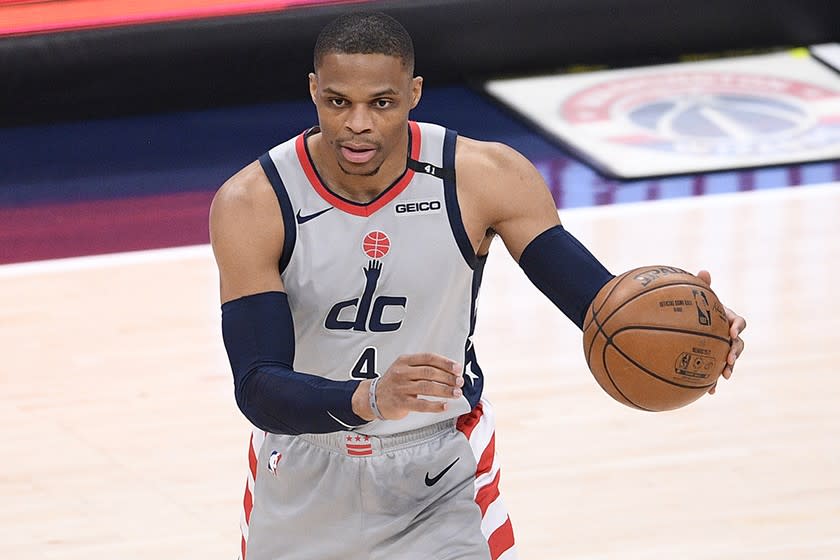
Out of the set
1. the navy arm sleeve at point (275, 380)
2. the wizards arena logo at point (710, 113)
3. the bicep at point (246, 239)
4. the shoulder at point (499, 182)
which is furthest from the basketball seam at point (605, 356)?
the wizards arena logo at point (710, 113)

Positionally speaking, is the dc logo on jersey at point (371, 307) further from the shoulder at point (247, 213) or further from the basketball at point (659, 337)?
the basketball at point (659, 337)

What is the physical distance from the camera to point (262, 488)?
4.00 metres

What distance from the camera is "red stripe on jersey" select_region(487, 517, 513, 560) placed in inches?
153

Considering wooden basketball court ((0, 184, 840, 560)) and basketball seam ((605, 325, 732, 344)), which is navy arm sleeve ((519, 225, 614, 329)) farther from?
wooden basketball court ((0, 184, 840, 560))

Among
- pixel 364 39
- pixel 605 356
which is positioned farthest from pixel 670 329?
pixel 364 39

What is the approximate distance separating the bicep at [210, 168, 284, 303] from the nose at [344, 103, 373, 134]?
29cm

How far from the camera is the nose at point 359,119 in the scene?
3551mm

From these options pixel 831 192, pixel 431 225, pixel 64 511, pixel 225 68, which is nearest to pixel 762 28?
pixel 831 192

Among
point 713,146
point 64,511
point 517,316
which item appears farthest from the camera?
point 713,146

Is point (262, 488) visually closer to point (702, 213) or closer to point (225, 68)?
point (702, 213)

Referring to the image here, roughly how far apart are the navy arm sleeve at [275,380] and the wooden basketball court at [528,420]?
2068 mm

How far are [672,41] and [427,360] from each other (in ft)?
25.9

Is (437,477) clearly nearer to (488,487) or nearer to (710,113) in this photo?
(488,487)

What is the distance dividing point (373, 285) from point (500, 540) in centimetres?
66
